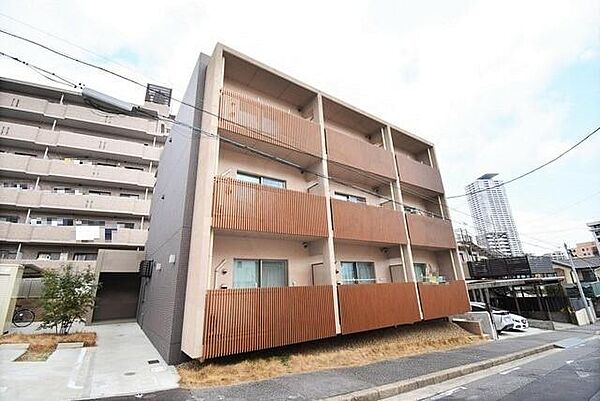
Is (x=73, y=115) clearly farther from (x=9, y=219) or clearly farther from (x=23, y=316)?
(x=23, y=316)

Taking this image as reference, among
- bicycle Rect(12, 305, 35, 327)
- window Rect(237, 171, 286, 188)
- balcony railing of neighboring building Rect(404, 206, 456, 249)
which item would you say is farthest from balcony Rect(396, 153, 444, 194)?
bicycle Rect(12, 305, 35, 327)

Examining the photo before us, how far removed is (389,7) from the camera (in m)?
7.16

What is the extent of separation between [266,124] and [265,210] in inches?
116

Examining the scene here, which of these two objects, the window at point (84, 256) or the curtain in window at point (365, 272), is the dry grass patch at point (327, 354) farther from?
the window at point (84, 256)

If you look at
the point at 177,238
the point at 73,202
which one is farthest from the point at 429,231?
the point at 73,202

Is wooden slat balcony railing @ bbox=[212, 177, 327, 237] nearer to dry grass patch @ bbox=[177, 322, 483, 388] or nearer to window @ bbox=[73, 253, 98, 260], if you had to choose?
dry grass patch @ bbox=[177, 322, 483, 388]

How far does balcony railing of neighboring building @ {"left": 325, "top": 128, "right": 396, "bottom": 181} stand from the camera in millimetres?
10430

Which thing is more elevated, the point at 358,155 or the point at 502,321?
the point at 358,155

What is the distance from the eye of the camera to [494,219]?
21000mm

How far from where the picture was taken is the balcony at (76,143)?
21.5 meters

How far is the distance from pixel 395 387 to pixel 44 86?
109ft

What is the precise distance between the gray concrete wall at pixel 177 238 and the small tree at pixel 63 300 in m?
2.36

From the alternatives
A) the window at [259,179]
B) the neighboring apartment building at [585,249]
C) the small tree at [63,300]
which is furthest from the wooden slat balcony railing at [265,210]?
the neighboring apartment building at [585,249]

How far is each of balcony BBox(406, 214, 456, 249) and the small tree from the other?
13.0 m
